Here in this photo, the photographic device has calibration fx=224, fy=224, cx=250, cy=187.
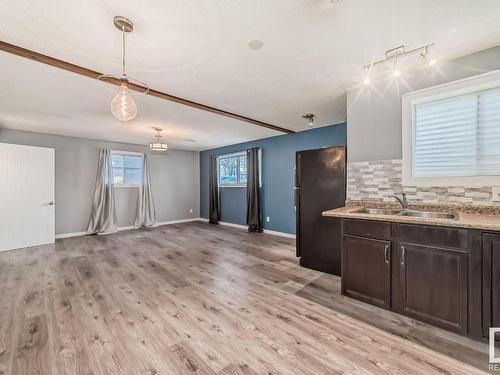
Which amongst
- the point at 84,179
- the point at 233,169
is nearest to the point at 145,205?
the point at 84,179

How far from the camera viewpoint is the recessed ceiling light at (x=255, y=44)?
194cm

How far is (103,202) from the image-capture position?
581 cm

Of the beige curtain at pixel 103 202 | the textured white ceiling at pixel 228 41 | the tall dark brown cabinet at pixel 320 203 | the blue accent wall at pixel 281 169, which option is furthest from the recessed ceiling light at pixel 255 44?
the beige curtain at pixel 103 202

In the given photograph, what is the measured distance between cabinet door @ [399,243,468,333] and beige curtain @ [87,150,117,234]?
640cm

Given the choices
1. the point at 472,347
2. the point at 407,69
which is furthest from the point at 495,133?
the point at 472,347

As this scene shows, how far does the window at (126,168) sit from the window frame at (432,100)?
6472 mm

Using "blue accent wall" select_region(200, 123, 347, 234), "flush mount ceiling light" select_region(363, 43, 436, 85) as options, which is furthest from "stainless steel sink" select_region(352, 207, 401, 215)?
"blue accent wall" select_region(200, 123, 347, 234)

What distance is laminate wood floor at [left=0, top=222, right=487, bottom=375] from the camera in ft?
5.11

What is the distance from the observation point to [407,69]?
2.45 metres

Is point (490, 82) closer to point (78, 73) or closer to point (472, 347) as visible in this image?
point (472, 347)

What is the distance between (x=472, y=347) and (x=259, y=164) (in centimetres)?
487

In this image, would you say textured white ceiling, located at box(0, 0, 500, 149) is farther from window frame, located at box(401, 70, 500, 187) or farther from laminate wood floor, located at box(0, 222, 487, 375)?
laminate wood floor, located at box(0, 222, 487, 375)

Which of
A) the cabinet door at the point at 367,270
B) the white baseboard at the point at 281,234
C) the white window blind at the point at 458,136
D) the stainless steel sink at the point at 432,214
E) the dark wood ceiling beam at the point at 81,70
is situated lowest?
the white baseboard at the point at 281,234

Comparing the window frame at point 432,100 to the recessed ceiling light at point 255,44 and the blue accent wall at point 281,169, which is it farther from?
the blue accent wall at point 281,169
